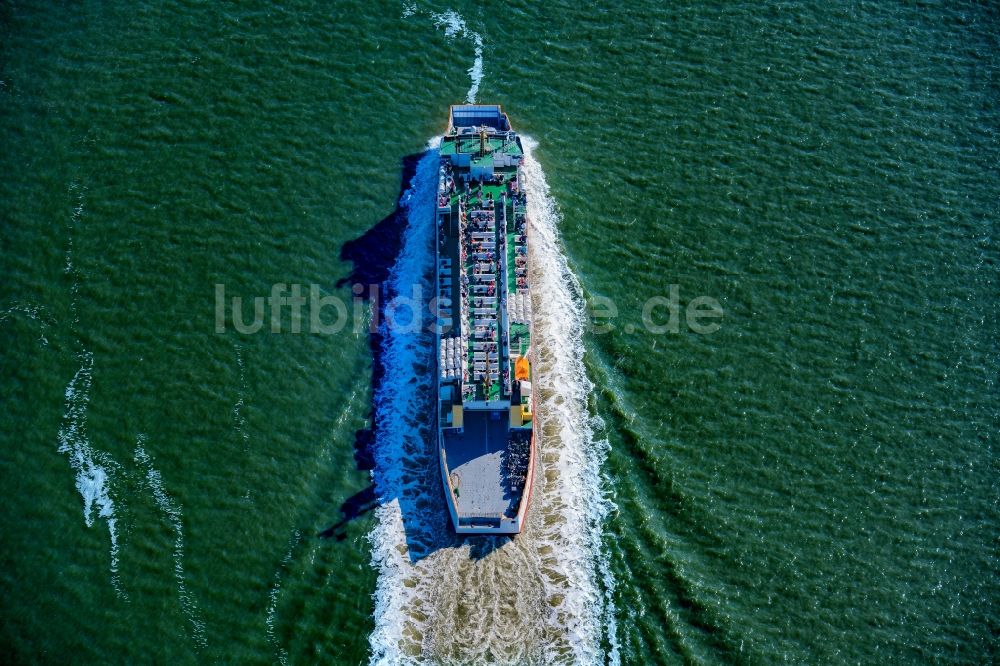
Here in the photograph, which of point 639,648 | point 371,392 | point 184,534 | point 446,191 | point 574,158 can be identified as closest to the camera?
point 639,648

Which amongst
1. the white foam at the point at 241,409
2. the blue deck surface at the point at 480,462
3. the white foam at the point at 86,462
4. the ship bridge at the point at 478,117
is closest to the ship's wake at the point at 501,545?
the blue deck surface at the point at 480,462

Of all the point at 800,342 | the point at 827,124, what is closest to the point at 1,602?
the point at 800,342

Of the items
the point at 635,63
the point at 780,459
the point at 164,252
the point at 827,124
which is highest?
the point at 635,63

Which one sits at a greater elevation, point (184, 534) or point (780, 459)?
point (780, 459)

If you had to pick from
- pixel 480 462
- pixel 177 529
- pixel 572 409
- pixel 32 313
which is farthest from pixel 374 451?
pixel 32 313

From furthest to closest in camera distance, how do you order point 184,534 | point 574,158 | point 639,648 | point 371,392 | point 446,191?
point 574,158, point 446,191, point 371,392, point 184,534, point 639,648

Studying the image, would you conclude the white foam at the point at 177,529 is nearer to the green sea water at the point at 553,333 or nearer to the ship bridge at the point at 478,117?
the green sea water at the point at 553,333

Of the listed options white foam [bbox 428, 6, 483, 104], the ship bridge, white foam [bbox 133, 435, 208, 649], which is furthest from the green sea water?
the ship bridge

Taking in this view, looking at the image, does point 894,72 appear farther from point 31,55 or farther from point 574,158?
point 31,55
